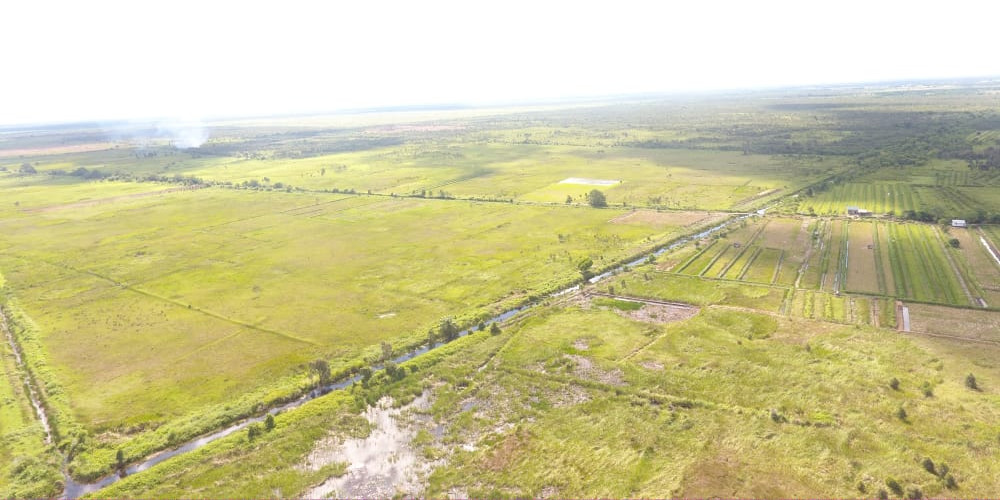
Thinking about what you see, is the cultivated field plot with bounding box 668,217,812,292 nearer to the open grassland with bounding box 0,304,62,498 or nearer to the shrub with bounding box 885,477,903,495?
the shrub with bounding box 885,477,903,495

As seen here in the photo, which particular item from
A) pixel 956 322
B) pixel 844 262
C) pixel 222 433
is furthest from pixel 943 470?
pixel 222 433

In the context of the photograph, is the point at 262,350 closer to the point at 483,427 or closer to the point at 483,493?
the point at 483,427

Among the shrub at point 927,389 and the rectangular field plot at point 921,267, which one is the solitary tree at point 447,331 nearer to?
the shrub at point 927,389


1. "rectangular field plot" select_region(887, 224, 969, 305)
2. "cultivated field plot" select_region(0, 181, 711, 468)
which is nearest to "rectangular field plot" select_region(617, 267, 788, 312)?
"cultivated field plot" select_region(0, 181, 711, 468)

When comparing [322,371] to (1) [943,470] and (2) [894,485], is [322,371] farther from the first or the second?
(1) [943,470]

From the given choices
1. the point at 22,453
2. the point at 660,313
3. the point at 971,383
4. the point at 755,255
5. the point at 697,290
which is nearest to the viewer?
the point at 22,453

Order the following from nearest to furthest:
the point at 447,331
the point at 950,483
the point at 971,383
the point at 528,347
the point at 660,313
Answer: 1. the point at 950,483
2. the point at 971,383
3. the point at 528,347
4. the point at 447,331
5. the point at 660,313
